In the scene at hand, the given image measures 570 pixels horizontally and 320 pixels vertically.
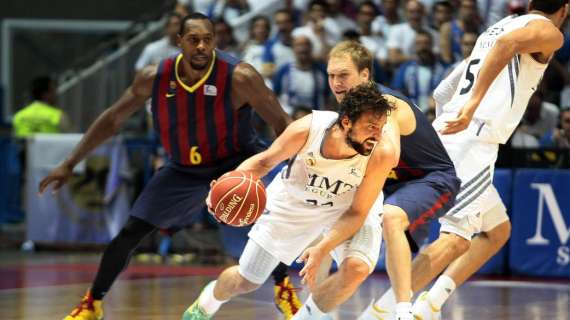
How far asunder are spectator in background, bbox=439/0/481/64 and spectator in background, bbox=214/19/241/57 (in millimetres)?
2721

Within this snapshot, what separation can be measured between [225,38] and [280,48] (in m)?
0.88

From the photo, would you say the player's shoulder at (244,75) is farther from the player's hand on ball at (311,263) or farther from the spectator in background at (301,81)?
the spectator in background at (301,81)

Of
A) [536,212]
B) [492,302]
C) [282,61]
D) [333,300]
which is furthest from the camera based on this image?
[282,61]

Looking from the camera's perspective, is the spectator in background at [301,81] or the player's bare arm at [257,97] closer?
the player's bare arm at [257,97]

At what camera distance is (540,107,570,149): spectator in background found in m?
10.9

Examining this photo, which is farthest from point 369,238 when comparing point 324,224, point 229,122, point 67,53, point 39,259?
point 67,53

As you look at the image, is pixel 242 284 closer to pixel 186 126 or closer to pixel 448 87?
pixel 186 126

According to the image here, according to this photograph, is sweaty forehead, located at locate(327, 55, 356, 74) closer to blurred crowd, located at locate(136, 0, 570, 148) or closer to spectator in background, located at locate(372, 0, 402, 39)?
blurred crowd, located at locate(136, 0, 570, 148)

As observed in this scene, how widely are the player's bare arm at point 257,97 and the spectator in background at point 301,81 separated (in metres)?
4.71

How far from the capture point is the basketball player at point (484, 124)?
23.3 feet

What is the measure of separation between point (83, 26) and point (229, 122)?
1339cm

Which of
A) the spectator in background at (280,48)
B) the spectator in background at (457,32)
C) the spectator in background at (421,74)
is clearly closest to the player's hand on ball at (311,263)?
the spectator in background at (421,74)

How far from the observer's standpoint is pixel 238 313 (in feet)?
27.0

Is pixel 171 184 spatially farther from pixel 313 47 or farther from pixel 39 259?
pixel 313 47
